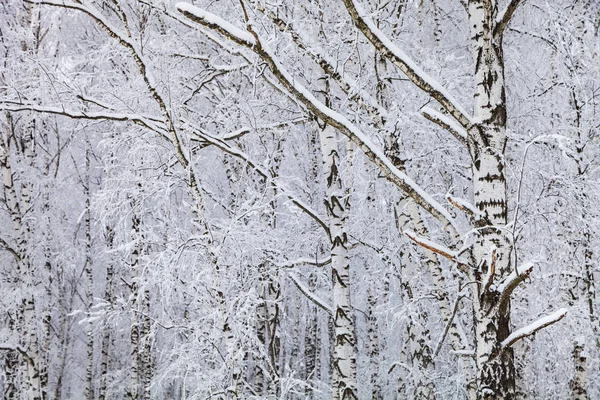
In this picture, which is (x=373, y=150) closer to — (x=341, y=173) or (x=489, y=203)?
(x=489, y=203)

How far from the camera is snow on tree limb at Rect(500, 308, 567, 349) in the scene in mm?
1899

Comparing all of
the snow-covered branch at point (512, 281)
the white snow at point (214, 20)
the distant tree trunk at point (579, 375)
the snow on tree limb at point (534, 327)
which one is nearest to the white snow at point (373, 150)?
the white snow at point (214, 20)

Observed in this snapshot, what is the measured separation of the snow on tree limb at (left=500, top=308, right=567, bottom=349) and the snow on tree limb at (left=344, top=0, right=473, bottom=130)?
1.03m

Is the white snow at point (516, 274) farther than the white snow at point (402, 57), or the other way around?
the white snow at point (402, 57)

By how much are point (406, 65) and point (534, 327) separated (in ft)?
4.64

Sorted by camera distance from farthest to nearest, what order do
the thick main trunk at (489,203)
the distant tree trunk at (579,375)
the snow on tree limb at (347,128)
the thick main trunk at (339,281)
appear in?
the distant tree trunk at (579,375) → the thick main trunk at (339,281) → the snow on tree limb at (347,128) → the thick main trunk at (489,203)

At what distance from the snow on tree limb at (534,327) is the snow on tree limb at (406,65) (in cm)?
103

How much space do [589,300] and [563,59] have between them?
328 centimetres

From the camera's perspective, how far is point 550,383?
7.66 meters

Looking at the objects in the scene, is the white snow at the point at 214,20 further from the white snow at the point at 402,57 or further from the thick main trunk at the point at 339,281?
the thick main trunk at the point at 339,281

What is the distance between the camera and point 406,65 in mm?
2457

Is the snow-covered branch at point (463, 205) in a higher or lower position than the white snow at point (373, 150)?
lower

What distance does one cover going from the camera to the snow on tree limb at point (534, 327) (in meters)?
1.90

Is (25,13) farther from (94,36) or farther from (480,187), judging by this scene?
(480,187)
